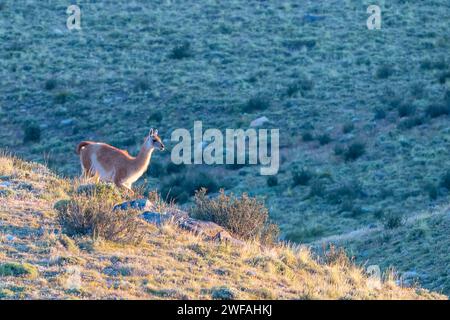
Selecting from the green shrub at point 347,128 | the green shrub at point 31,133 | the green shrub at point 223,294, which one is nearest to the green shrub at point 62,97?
the green shrub at point 31,133

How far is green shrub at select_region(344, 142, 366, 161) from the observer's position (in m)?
26.5

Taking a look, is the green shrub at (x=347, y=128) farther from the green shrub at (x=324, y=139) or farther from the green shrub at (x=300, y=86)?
the green shrub at (x=300, y=86)

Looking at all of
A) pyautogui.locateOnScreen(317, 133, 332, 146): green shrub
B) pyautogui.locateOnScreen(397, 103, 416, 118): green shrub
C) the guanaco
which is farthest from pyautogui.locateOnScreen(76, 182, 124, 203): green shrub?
pyautogui.locateOnScreen(397, 103, 416, 118): green shrub

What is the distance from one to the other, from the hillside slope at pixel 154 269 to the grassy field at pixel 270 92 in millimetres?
6253

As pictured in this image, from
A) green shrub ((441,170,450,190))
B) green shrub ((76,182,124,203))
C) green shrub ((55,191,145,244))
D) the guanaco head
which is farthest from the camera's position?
green shrub ((441,170,450,190))

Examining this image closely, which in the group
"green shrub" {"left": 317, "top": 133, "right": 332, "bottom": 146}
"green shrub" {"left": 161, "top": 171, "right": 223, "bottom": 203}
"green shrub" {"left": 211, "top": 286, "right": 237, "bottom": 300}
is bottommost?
"green shrub" {"left": 161, "top": 171, "right": 223, "bottom": 203}

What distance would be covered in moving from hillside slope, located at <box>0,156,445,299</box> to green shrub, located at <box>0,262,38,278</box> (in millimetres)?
10

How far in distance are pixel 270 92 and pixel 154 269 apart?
21482 millimetres

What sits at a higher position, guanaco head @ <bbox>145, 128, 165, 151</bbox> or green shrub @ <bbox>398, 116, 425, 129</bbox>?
→ guanaco head @ <bbox>145, 128, 165, 151</bbox>

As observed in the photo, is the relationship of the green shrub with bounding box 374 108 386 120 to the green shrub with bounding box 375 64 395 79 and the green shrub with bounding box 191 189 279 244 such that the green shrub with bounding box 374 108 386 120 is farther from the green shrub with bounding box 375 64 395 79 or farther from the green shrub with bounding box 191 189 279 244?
the green shrub with bounding box 191 189 279 244

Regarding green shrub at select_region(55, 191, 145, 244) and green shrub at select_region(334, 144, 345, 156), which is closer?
green shrub at select_region(55, 191, 145, 244)

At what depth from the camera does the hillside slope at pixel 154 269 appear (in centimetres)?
952

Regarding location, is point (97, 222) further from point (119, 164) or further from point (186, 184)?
point (186, 184)
